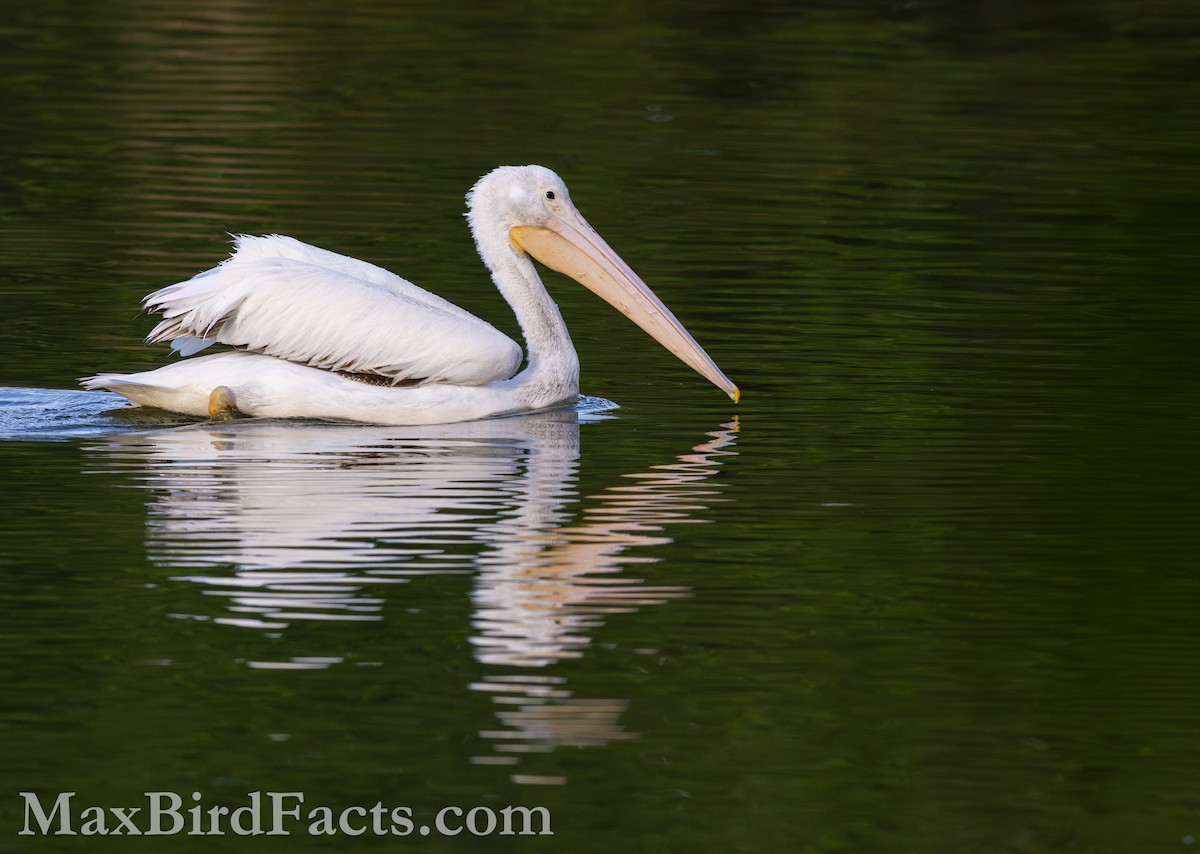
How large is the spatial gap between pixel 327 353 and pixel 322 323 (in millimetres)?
117

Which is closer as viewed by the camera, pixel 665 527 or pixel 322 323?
pixel 665 527

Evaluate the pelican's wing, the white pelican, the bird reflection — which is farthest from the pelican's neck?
the pelican's wing

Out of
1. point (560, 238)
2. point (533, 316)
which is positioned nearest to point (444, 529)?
point (533, 316)

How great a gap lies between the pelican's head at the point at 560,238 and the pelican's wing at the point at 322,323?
67cm

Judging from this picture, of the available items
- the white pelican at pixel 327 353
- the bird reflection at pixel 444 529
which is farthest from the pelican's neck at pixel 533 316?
the bird reflection at pixel 444 529

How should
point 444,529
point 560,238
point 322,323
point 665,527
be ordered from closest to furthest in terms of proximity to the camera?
1. point 444,529
2. point 665,527
3. point 322,323
4. point 560,238

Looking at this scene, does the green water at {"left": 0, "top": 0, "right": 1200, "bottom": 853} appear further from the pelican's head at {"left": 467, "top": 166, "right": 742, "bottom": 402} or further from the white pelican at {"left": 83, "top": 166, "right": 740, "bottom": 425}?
the pelican's head at {"left": 467, "top": 166, "right": 742, "bottom": 402}

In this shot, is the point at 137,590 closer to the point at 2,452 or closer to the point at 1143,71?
the point at 2,452

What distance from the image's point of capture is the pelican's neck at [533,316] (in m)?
7.86

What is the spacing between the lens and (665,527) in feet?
20.4

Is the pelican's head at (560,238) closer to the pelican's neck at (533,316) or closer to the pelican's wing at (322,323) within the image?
the pelican's neck at (533,316)

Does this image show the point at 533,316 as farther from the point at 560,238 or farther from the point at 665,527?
the point at 665,527

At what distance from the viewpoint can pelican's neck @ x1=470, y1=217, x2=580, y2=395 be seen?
786cm

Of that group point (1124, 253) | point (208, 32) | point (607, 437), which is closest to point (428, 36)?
point (208, 32)
